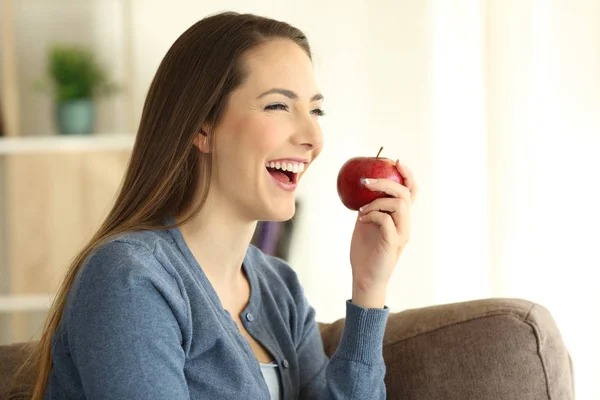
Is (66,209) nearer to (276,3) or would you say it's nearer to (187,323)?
(276,3)

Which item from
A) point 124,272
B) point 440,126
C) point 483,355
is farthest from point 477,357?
point 440,126

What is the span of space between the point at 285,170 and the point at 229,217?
140mm

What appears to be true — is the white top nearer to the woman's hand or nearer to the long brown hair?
the woman's hand

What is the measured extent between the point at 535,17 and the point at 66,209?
1911 millimetres

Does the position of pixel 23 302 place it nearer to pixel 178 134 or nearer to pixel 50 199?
pixel 50 199

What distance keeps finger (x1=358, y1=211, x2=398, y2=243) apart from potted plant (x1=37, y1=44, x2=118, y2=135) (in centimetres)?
209

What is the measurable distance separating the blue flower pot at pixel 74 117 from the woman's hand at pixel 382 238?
2045 mm

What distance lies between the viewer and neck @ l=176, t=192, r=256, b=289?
152 centimetres

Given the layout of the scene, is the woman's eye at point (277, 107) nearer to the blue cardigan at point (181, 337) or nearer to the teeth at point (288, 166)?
the teeth at point (288, 166)

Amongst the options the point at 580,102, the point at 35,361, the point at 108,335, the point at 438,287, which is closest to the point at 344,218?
the point at 438,287

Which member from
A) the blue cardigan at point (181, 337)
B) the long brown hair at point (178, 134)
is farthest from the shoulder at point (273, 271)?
the long brown hair at point (178, 134)

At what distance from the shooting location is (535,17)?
2566 millimetres

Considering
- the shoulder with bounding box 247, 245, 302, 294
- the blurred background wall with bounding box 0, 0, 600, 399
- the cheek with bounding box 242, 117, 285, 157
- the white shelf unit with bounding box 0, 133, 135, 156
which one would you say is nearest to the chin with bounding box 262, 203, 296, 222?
the cheek with bounding box 242, 117, 285, 157

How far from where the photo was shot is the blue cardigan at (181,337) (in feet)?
4.03
